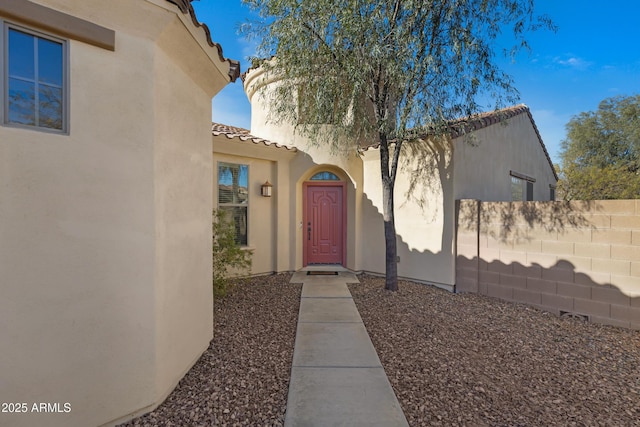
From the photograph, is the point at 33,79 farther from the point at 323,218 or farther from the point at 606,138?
the point at 606,138

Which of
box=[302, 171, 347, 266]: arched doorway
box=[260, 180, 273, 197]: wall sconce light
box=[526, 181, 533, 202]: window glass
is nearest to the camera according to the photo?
box=[260, 180, 273, 197]: wall sconce light

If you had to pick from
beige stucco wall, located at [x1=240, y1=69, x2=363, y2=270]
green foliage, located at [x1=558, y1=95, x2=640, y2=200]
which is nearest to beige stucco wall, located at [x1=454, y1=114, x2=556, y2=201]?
beige stucco wall, located at [x1=240, y1=69, x2=363, y2=270]

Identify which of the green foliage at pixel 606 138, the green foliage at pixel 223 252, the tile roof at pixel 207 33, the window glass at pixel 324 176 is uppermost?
the green foliage at pixel 606 138

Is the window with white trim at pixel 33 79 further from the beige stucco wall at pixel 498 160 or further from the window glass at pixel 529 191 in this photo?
the window glass at pixel 529 191

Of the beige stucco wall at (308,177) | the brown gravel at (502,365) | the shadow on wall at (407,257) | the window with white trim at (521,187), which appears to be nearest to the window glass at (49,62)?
the brown gravel at (502,365)

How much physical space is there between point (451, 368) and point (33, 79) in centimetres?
508

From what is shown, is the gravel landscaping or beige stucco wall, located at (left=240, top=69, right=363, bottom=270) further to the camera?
beige stucco wall, located at (left=240, top=69, right=363, bottom=270)

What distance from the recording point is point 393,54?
5340 millimetres

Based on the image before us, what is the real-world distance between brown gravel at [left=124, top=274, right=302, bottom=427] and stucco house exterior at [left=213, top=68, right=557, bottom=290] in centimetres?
308

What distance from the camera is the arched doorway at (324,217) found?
29.3 feet

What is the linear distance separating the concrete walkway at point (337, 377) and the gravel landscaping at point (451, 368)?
132mm

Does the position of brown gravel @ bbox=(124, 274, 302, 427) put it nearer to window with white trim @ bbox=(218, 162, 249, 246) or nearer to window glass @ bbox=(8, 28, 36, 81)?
window with white trim @ bbox=(218, 162, 249, 246)

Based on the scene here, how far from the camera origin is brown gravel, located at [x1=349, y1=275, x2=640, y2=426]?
283 cm

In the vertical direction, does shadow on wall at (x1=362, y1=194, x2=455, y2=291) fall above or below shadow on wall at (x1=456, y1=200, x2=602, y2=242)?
below
